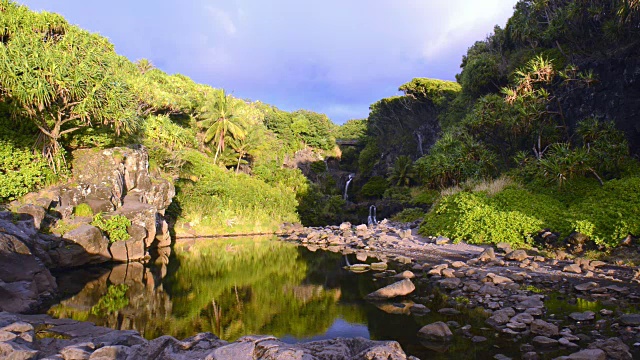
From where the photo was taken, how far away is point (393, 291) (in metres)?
12.6

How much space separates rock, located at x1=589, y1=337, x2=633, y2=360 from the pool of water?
1.42 m

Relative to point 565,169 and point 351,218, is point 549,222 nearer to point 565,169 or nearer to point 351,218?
point 565,169

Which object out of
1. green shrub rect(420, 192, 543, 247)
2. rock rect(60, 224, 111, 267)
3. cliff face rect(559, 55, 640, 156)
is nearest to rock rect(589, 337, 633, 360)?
green shrub rect(420, 192, 543, 247)

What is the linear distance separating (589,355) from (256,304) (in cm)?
865

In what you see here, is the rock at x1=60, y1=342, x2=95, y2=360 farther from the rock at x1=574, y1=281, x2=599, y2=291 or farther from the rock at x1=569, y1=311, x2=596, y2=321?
the rock at x1=574, y1=281, x2=599, y2=291

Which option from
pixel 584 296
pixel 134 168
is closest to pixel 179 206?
pixel 134 168

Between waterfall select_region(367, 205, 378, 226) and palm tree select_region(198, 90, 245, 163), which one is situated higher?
palm tree select_region(198, 90, 245, 163)

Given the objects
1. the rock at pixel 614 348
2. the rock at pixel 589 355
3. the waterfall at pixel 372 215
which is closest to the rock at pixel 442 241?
the rock at pixel 614 348

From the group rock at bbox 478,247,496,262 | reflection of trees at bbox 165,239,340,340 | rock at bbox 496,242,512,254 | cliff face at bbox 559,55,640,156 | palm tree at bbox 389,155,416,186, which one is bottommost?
reflection of trees at bbox 165,239,340,340

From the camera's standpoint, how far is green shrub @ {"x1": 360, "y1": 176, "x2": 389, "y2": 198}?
42.2 metres

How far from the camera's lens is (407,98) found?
4784 centimetres

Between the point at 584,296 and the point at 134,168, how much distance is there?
828 inches

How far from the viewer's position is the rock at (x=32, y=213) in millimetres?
15211

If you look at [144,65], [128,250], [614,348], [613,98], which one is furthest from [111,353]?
[144,65]
